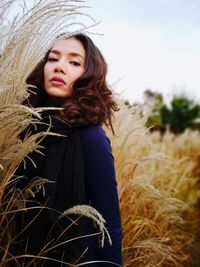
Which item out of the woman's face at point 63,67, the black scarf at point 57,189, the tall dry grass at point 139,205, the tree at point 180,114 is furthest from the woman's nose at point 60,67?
the tree at point 180,114

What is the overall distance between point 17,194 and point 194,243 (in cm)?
291

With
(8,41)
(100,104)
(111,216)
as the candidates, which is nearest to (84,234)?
(111,216)

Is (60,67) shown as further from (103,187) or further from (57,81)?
(103,187)

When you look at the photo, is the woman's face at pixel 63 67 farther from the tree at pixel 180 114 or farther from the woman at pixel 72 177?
the tree at pixel 180 114

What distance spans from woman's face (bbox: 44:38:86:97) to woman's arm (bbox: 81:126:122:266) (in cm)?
27

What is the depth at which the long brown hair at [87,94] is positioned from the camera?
6.53 ft

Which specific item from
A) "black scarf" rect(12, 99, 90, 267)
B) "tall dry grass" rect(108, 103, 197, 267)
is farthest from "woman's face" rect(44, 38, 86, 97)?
"tall dry grass" rect(108, 103, 197, 267)

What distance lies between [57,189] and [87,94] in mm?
430

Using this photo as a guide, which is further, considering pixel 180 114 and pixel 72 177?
pixel 180 114

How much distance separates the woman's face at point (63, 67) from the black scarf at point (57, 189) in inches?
5.8

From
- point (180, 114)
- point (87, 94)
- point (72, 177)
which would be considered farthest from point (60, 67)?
point (180, 114)

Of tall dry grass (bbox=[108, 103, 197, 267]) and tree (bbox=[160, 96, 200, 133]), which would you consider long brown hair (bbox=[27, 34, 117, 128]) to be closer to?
tall dry grass (bbox=[108, 103, 197, 267])

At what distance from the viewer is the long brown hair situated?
199 cm

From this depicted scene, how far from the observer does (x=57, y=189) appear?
1.95 metres
